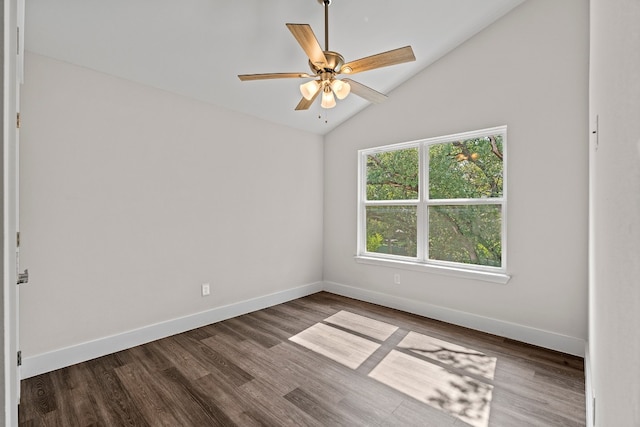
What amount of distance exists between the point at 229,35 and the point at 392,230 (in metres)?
2.87

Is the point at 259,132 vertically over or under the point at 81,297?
over

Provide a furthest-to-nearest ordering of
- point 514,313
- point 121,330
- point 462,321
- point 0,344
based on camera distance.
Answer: point 462,321, point 514,313, point 121,330, point 0,344

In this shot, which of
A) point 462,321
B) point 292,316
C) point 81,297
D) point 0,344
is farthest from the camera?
point 292,316

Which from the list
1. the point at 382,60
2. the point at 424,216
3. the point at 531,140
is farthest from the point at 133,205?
the point at 531,140

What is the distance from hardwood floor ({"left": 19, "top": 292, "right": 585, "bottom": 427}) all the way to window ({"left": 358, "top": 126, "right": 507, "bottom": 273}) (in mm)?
949

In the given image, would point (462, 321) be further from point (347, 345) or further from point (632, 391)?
point (632, 391)

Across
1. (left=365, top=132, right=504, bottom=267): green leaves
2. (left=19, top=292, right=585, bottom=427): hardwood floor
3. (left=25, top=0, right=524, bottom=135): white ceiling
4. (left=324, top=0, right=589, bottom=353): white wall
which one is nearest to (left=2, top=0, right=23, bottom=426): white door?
(left=19, top=292, right=585, bottom=427): hardwood floor

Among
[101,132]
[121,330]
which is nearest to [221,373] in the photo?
[121,330]

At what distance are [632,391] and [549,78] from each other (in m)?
3.11

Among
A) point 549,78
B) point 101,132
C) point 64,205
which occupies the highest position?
point 549,78

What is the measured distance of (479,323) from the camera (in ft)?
10.3

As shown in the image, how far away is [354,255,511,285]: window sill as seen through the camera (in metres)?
3.05

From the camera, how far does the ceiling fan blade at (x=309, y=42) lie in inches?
68.0

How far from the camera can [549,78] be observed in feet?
9.01
